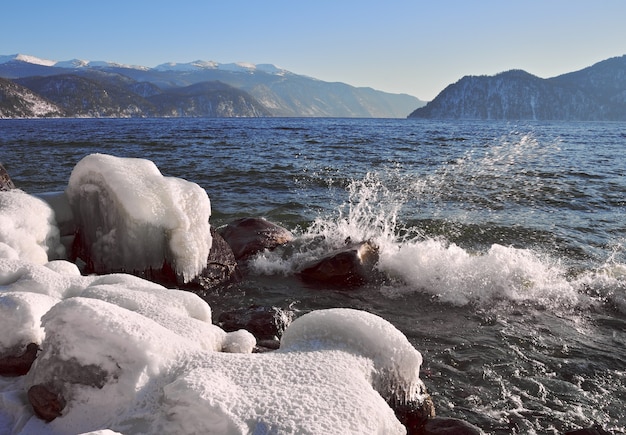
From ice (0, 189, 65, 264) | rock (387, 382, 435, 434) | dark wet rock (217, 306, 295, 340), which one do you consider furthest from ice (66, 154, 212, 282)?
rock (387, 382, 435, 434)

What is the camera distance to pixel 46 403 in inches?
134

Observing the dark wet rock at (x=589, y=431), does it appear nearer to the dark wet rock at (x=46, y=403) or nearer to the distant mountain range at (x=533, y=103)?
the dark wet rock at (x=46, y=403)

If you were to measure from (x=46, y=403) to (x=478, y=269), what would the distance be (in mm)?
7683

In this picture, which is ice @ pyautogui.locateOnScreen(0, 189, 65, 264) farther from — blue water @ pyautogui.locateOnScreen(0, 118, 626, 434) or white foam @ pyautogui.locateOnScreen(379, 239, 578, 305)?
white foam @ pyautogui.locateOnScreen(379, 239, 578, 305)

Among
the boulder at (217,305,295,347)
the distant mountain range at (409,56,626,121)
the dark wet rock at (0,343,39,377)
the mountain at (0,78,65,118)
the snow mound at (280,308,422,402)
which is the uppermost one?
the distant mountain range at (409,56,626,121)

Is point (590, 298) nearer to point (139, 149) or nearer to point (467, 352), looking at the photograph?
point (467, 352)

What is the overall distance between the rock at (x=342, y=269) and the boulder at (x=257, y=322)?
6.82 feet

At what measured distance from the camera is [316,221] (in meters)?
12.8

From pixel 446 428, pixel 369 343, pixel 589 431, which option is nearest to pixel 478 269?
pixel 589 431

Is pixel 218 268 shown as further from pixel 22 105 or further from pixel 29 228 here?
pixel 22 105

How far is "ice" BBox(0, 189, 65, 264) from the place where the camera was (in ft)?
23.0

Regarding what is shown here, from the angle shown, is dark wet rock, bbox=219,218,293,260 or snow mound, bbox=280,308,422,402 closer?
snow mound, bbox=280,308,422,402

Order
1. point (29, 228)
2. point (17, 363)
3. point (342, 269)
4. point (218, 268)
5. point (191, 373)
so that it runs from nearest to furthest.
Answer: point (191, 373) < point (17, 363) < point (29, 228) < point (218, 268) < point (342, 269)

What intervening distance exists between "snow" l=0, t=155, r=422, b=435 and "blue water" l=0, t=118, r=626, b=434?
177 centimetres
